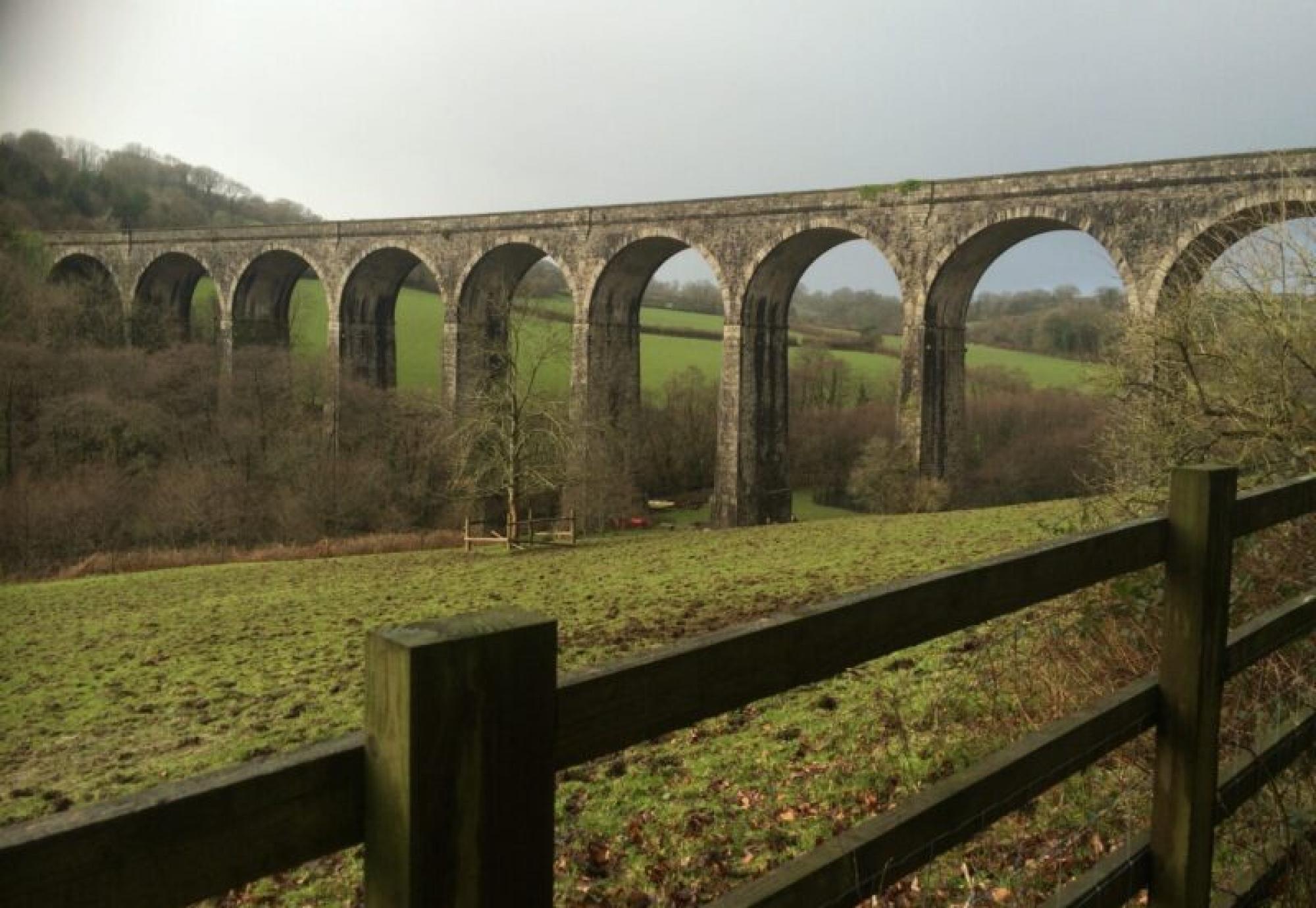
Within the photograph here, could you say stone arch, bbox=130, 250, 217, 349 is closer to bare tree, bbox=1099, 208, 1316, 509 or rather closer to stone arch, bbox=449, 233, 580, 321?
stone arch, bbox=449, 233, 580, 321

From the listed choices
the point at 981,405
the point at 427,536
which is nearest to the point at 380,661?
the point at 427,536

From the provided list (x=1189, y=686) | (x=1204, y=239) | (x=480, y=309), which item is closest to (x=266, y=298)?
(x=480, y=309)

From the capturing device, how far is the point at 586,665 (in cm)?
762

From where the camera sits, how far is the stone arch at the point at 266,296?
39.0m

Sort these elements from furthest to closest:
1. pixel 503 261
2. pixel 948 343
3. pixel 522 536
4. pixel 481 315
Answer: pixel 481 315, pixel 503 261, pixel 948 343, pixel 522 536

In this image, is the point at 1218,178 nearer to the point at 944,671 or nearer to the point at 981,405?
the point at 944,671

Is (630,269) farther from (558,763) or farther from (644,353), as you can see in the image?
(558,763)

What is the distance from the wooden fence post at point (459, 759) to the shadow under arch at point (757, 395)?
1034 inches

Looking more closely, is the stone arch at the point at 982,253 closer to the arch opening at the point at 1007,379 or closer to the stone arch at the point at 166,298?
the arch opening at the point at 1007,379

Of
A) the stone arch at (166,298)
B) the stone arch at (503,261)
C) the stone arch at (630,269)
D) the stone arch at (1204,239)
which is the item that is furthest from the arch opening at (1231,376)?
the stone arch at (166,298)

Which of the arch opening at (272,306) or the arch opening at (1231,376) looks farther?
the arch opening at (272,306)

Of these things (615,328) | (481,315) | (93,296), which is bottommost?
(615,328)

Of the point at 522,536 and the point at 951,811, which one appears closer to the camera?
the point at 951,811

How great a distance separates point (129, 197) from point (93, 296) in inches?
175
